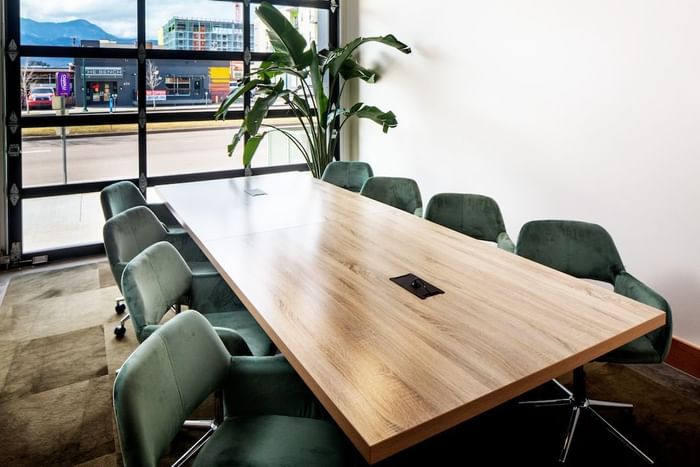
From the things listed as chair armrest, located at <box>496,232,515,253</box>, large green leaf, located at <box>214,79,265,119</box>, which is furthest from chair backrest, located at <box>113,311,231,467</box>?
large green leaf, located at <box>214,79,265,119</box>

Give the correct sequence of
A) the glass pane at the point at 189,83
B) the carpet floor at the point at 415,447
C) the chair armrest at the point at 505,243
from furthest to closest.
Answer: the glass pane at the point at 189,83, the chair armrest at the point at 505,243, the carpet floor at the point at 415,447

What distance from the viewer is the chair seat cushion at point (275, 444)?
58.5 inches

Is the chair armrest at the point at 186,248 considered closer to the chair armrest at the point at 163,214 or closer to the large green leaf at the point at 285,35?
the chair armrest at the point at 163,214

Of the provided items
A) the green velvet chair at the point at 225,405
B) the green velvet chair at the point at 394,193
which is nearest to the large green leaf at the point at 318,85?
the green velvet chair at the point at 394,193

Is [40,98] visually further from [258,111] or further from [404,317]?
[404,317]

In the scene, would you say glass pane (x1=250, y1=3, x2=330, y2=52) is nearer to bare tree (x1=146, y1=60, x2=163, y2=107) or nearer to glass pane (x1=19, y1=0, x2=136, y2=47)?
bare tree (x1=146, y1=60, x2=163, y2=107)

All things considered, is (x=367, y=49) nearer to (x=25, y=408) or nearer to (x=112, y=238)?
(x=112, y=238)

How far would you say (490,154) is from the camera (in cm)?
415

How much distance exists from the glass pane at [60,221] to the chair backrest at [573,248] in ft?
13.0

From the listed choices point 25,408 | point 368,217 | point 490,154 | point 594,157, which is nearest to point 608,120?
point 594,157

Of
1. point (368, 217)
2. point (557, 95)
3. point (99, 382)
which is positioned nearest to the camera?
point (99, 382)

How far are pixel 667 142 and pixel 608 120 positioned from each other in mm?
398

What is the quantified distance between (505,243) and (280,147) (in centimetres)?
334

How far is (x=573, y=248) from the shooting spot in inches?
108
